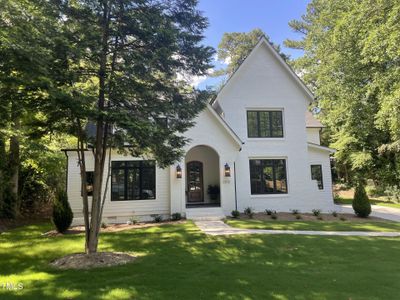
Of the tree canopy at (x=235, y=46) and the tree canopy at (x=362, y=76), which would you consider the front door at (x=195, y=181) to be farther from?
the tree canopy at (x=235, y=46)

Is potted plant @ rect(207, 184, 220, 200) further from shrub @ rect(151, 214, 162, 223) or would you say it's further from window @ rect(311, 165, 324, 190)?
window @ rect(311, 165, 324, 190)

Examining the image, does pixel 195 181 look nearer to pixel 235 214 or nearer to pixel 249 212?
pixel 235 214

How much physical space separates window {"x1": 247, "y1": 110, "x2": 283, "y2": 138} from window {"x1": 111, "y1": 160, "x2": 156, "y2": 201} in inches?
248

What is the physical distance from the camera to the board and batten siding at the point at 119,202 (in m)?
15.3

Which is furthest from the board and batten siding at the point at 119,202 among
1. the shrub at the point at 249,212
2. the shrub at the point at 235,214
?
the shrub at the point at 249,212

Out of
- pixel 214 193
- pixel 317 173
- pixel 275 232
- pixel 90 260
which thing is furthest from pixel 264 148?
pixel 90 260

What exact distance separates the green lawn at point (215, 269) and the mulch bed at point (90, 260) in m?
0.34

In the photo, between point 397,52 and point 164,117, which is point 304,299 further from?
point 397,52

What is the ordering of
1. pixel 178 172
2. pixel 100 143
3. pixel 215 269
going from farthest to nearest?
1. pixel 178 172
2. pixel 100 143
3. pixel 215 269

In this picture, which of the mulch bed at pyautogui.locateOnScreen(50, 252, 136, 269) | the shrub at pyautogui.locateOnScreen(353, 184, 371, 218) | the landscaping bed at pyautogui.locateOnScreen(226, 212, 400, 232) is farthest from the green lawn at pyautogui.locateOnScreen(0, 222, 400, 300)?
the shrub at pyautogui.locateOnScreen(353, 184, 371, 218)

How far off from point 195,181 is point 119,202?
471 cm

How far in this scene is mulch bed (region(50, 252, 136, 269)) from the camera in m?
7.70

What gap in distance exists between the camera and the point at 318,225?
13547mm

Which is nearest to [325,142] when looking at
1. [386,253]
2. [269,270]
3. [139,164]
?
[139,164]
